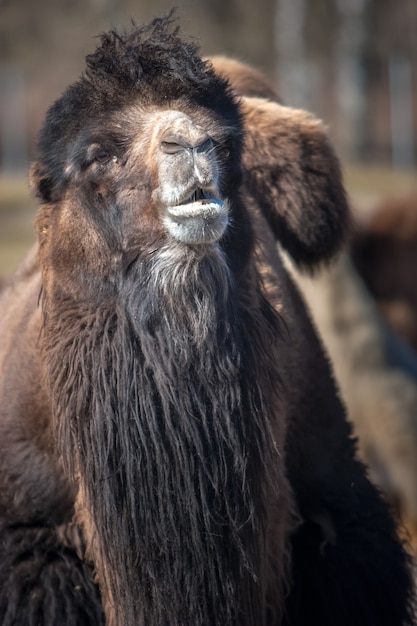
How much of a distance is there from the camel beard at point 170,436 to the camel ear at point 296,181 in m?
1.03

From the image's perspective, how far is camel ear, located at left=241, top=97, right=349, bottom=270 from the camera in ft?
14.5

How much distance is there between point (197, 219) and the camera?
3172 mm

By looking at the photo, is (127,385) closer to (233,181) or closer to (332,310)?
(233,181)

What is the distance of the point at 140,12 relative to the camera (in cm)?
2734

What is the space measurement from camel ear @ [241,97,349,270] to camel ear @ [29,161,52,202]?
0.93 meters

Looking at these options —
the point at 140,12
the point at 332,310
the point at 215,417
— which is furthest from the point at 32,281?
the point at 140,12

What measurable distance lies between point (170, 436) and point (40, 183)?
91cm

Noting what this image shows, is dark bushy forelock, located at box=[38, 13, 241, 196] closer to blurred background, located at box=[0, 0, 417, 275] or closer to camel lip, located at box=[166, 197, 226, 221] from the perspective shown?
camel lip, located at box=[166, 197, 226, 221]

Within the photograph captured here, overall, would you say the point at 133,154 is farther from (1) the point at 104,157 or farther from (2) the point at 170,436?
(2) the point at 170,436

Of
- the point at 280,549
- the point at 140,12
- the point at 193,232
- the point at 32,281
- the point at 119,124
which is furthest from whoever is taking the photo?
the point at 140,12

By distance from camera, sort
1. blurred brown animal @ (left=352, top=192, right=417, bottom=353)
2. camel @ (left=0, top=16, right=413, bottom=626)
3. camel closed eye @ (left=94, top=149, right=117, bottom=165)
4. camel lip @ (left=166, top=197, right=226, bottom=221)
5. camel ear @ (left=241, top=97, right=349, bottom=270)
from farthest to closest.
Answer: blurred brown animal @ (left=352, top=192, right=417, bottom=353) < camel ear @ (left=241, top=97, right=349, bottom=270) < camel closed eye @ (left=94, top=149, right=117, bottom=165) < camel @ (left=0, top=16, right=413, bottom=626) < camel lip @ (left=166, top=197, right=226, bottom=221)

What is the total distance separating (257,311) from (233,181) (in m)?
0.41

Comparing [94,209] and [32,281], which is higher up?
[94,209]

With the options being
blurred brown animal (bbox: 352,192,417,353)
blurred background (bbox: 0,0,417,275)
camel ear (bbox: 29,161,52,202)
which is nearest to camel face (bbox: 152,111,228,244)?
camel ear (bbox: 29,161,52,202)
